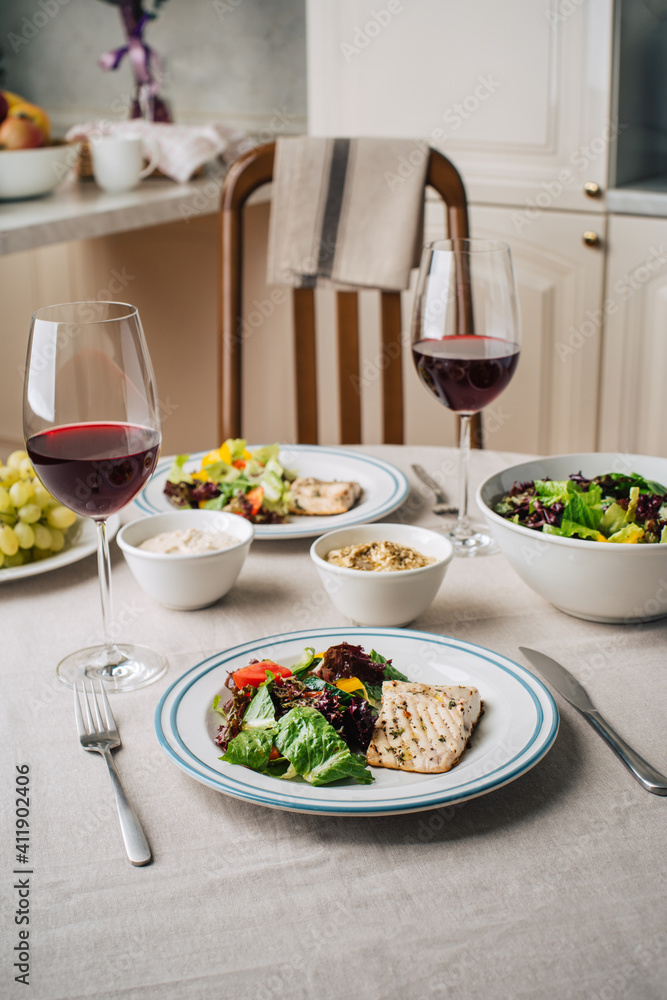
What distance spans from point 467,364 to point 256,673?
46 centimetres

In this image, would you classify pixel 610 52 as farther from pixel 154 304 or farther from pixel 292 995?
pixel 292 995

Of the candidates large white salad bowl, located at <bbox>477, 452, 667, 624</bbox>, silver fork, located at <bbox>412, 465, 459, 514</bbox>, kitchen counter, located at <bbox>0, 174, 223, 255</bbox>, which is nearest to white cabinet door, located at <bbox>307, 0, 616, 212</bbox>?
kitchen counter, located at <bbox>0, 174, 223, 255</bbox>

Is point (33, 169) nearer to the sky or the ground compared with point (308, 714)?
nearer to the sky

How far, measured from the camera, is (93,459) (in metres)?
0.70

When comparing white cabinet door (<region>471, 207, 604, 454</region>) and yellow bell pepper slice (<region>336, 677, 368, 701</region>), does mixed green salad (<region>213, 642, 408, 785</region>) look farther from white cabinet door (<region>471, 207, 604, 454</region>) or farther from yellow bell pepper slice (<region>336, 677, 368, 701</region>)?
white cabinet door (<region>471, 207, 604, 454</region>)

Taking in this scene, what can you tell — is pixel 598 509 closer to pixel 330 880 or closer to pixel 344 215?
pixel 330 880

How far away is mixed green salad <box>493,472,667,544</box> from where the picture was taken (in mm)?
801

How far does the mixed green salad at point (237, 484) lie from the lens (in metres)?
1.04

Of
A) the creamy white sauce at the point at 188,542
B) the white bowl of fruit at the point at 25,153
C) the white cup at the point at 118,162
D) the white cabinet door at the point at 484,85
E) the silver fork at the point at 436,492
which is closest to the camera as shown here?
the creamy white sauce at the point at 188,542

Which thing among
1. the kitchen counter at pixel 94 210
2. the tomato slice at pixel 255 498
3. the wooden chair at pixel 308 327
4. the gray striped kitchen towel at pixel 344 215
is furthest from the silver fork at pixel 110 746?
the kitchen counter at pixel 94 210

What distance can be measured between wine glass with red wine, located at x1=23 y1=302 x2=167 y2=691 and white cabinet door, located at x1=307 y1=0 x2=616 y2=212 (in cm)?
180

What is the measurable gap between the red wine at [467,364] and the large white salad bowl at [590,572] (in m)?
0.17

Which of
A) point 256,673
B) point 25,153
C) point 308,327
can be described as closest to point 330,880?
point 256,673

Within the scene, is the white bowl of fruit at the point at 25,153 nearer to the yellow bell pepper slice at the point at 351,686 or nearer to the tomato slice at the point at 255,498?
the tomato slice at the point at 255,498
